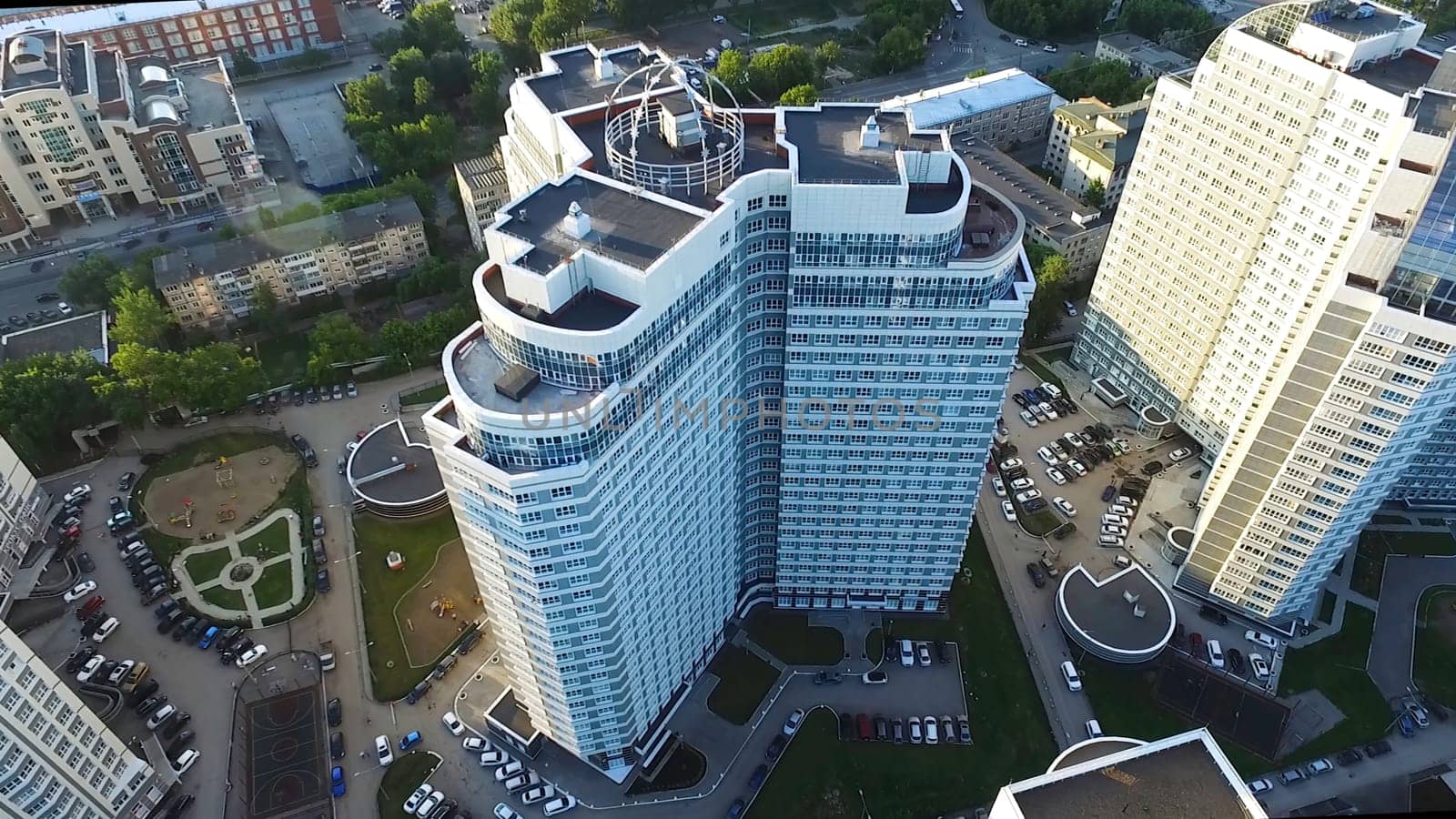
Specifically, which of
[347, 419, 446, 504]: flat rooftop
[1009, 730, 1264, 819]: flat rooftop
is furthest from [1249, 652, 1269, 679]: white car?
[347, 419, 446, 504]: flat rooftop

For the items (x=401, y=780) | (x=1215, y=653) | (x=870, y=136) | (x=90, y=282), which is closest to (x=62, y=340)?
(x=90, y=282)

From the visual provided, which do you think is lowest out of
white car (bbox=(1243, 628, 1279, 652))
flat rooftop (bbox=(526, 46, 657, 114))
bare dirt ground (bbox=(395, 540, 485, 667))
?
white car (bbox=(1243, 628, 1279, 652))

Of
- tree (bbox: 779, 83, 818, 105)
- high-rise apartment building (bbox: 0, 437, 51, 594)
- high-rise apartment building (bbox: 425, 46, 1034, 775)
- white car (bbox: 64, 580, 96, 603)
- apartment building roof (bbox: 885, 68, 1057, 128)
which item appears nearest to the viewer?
high-rise apartment building (bbox: 425, 46, 1034, 775)

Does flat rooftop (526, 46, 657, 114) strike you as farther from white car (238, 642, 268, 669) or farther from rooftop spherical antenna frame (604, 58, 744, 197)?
white car (238, 642, 268, 669)

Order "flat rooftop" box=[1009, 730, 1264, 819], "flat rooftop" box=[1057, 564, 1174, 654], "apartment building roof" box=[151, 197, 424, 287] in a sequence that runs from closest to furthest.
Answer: "flat rooftop" box=[1009, 730, 1264, 819] < "flat rooftop" box=[1057, 564, 1174, 654] < "apartment building roof" box=[151, 197, 424, 287]

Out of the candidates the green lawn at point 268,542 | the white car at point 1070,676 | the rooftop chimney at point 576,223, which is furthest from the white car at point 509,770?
the white car at point 1070,676

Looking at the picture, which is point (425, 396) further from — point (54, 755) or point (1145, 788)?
point (1145, 788)
